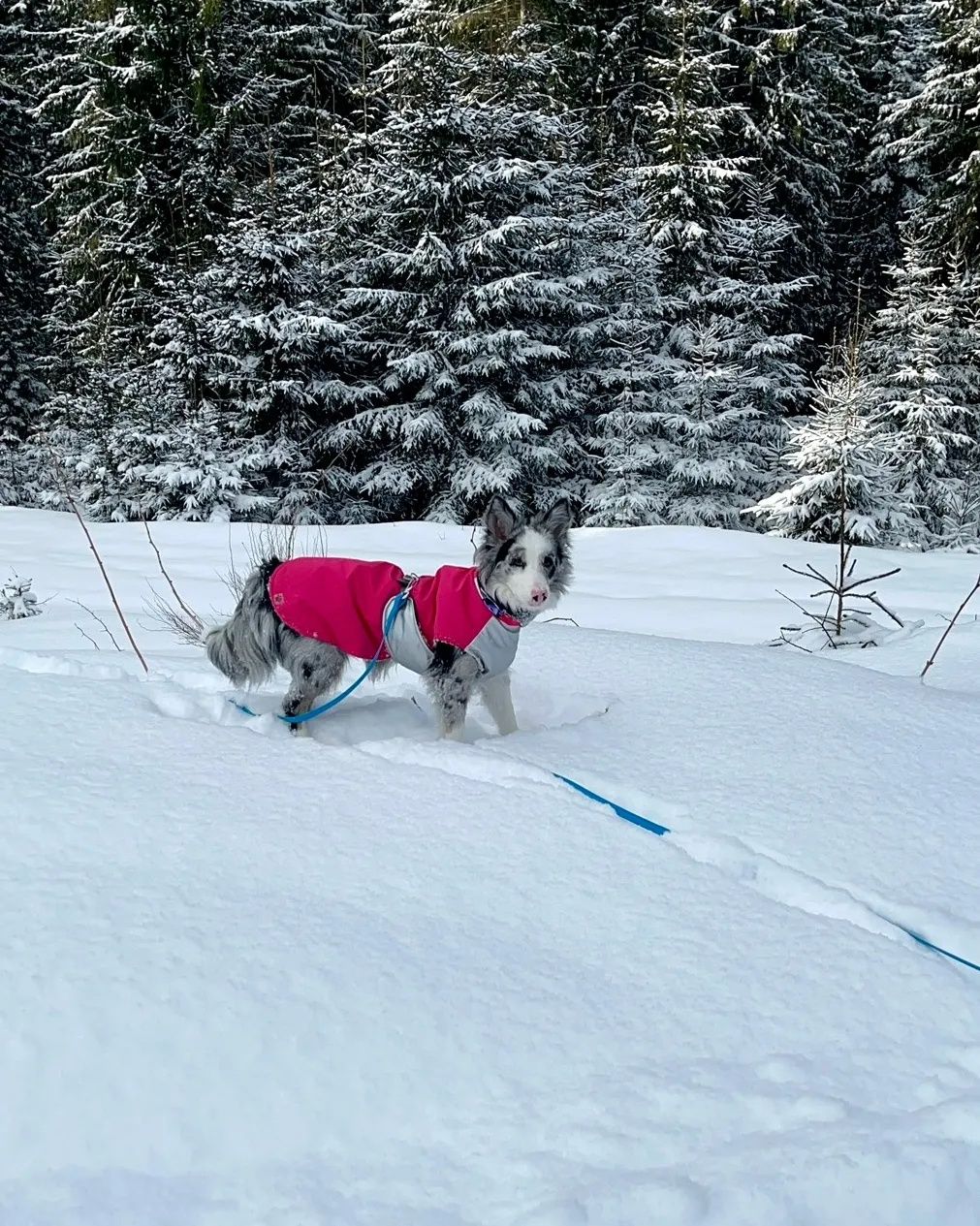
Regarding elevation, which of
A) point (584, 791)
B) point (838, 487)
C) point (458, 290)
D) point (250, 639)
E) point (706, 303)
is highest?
point (706, 303)

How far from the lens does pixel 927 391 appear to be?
48.5ft

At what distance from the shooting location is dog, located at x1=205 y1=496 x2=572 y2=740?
309 centimetres

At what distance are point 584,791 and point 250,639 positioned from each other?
1.48m

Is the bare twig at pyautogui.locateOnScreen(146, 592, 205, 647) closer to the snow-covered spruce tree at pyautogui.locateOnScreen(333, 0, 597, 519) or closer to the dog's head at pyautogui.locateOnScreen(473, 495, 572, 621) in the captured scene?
the dog's head at pyautogui.locateOnScreen(473, 495, 572, 621)

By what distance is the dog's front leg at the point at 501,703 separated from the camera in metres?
3.19

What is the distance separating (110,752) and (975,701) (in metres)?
3.23

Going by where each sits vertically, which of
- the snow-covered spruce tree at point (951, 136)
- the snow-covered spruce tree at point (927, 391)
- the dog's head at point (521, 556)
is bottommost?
the dog's head at point (521, 556)

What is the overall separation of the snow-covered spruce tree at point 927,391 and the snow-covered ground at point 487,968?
13.1 m

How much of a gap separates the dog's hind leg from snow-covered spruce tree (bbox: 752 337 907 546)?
901 cm

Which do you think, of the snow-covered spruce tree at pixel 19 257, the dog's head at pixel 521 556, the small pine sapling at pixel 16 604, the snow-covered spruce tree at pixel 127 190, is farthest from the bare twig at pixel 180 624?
the snow-covered spruce tree at pixel 19 257

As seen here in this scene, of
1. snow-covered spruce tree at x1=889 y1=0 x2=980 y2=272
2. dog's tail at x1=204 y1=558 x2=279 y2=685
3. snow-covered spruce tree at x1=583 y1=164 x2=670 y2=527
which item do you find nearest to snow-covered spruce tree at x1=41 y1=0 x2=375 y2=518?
snow-covered spruce tree at x1=583 y1=164 x2=670 y2=527

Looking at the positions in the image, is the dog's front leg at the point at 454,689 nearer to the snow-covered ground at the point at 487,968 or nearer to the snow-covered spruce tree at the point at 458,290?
the snow-covered ground at the point at 487,968

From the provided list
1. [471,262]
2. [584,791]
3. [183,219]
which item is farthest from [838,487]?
[183,219]

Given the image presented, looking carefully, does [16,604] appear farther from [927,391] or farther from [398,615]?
[927,391]
